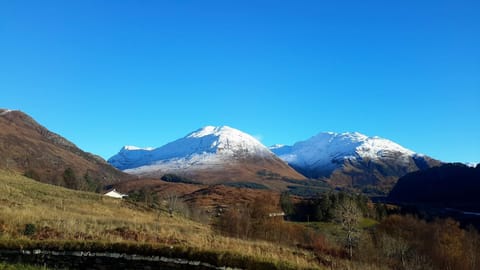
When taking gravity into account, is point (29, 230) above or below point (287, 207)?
below

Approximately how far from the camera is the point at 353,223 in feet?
316

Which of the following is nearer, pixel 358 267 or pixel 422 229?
pixel 358 267

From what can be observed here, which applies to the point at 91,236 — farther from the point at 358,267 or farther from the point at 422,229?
the point at 422,229

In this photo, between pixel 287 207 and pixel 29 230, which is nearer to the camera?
pixel 29 230

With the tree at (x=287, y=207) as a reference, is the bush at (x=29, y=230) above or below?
below

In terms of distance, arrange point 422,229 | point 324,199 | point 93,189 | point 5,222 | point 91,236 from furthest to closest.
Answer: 1. point 93,189
2. point 324,199
3. point 422,229
4. point 5,222
5. point 91,236

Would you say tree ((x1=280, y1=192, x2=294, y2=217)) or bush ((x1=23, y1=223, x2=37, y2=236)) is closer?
bush ((x1=23, y1=223, x2=37, y2=236))

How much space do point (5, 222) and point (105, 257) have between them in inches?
480

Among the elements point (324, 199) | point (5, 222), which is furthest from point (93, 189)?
point (5, 222)

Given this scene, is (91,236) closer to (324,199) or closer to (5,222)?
(5,222)

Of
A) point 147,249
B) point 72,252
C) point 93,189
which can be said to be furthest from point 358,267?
point 93,189

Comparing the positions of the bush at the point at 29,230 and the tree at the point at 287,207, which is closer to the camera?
the bush at the point at 29,230

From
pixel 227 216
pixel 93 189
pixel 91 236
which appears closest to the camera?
pixel 91 236

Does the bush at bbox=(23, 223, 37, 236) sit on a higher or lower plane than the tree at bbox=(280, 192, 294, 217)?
lower
